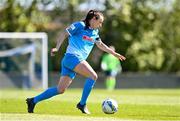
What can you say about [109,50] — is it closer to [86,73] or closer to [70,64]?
[86,73]

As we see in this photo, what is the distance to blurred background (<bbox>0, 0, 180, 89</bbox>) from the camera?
4262cm

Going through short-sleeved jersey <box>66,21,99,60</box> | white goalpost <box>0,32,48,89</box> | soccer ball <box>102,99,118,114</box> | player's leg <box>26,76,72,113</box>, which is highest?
short-sleeved jersey <box>66,21,99,60</box>

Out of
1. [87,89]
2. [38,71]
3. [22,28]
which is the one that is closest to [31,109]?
[87,89]

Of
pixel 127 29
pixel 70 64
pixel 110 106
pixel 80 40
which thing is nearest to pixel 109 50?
pixel 80 40

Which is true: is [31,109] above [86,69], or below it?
below

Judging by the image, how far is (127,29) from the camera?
4441cm

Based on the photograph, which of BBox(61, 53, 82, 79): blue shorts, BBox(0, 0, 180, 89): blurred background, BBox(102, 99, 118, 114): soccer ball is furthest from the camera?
BBox(0, 0, 180, 89): blurred background

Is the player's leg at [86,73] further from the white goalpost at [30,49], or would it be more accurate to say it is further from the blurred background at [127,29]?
the blurred background at [127,29]

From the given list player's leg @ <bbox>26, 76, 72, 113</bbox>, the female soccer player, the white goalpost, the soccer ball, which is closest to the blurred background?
the white goalpost

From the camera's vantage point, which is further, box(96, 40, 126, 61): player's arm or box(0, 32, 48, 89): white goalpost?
box(0, 32, 48, 89): white goalpost

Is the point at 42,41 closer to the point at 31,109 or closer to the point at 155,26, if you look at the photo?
the point at 155,26

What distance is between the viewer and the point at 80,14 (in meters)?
44.1

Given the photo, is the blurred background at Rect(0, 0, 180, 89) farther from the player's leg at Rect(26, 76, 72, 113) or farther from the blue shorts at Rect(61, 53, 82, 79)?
the blue shorts at Rect(61, 53, 82, 79)

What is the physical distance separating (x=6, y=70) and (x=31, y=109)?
2100 centimetres
